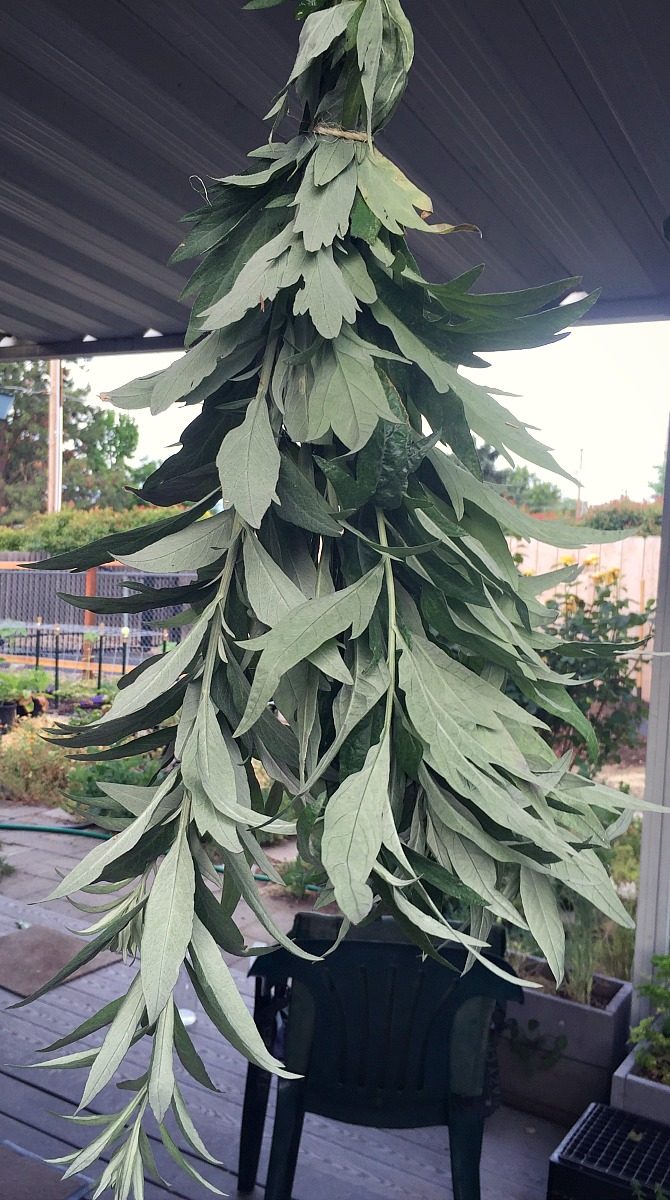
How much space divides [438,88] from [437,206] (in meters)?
0.57

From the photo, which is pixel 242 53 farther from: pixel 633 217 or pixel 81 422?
pixel 81 422

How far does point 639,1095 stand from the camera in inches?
91.8

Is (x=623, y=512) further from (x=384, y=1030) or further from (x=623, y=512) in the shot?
(x=384, y=1030)

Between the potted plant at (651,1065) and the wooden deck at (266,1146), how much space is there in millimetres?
347

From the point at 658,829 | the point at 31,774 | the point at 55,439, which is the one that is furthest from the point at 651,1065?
the point at 55,439

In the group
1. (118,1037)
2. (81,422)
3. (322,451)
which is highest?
(81,422)

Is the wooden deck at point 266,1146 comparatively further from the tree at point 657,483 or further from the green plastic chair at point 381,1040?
the tree at point 657,483

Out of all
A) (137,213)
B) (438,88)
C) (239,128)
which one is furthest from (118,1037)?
(137,213)

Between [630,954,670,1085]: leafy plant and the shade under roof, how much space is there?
179cm

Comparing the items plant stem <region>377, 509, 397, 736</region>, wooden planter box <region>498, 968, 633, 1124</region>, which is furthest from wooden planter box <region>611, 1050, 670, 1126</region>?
plant stem <region>377, 509, 397, 736</region>

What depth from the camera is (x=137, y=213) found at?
2537 millimetres

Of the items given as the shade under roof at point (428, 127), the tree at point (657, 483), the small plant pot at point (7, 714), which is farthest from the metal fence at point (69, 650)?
the shade under roof at point (428, 127)

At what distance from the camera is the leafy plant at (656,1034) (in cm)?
237

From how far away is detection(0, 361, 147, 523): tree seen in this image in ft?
29.7
